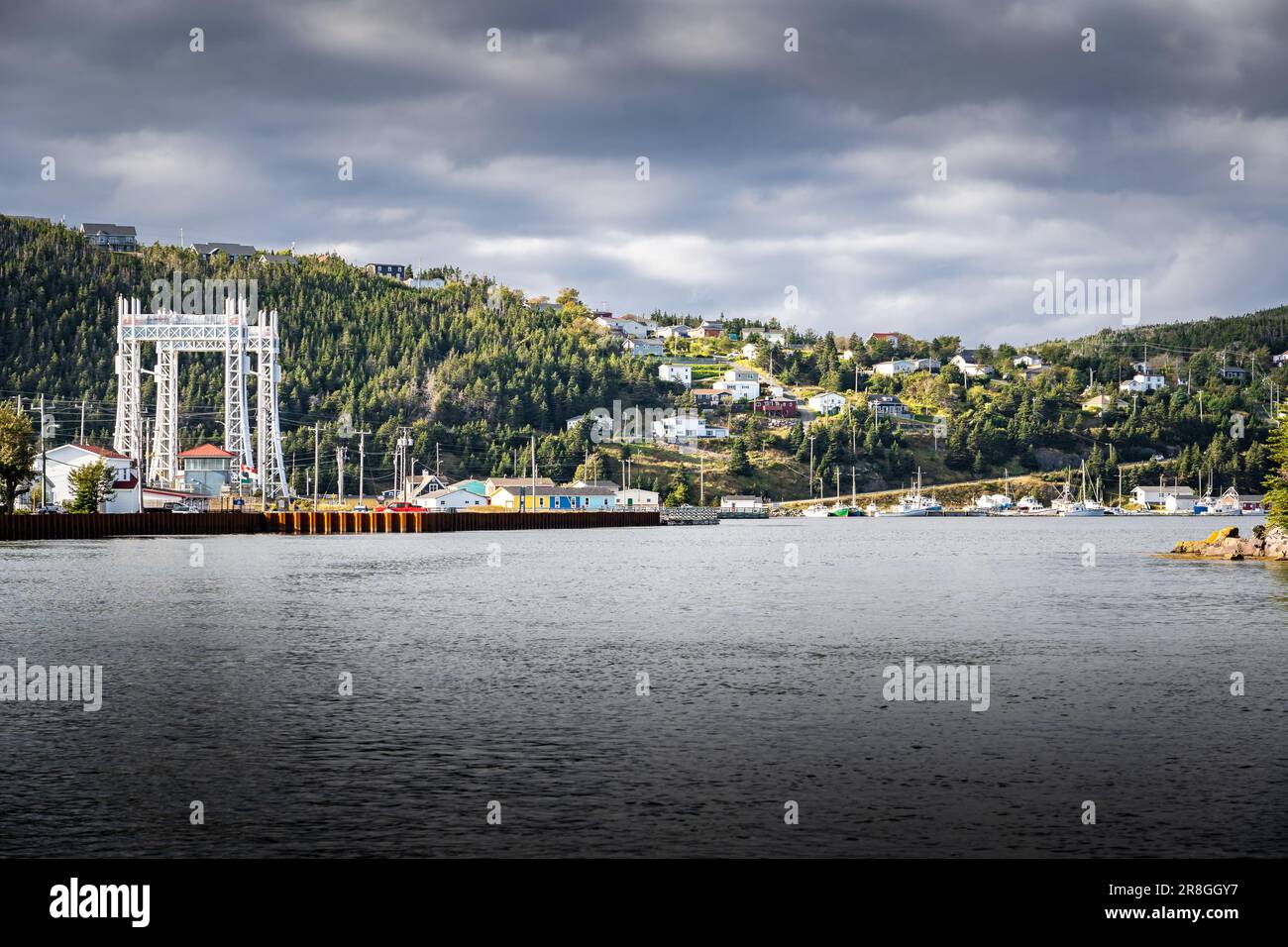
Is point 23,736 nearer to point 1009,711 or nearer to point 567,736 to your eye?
Answer: point 567,736

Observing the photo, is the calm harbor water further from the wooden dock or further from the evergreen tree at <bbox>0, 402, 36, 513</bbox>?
the wooden dock

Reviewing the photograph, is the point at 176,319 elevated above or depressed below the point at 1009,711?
above

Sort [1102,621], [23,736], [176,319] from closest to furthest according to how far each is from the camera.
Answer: [23,736], [1102,621], [176,319]

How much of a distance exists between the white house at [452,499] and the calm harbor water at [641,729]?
135 meters

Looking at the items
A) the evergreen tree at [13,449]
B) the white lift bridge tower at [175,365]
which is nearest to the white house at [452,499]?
the white lift bridge tower at [175,365]

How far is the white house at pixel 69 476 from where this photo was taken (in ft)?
395

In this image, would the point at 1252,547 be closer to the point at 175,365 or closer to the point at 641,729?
the point at 641,729

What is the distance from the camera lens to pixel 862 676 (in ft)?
90.5

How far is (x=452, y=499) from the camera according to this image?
18588 cm

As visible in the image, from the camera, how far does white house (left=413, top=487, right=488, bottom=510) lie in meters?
184

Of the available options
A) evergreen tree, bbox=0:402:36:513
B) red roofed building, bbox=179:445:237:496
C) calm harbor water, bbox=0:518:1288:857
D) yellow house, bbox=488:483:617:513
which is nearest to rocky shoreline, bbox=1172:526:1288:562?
calm harbor water, bbox=0:518:1288:857
